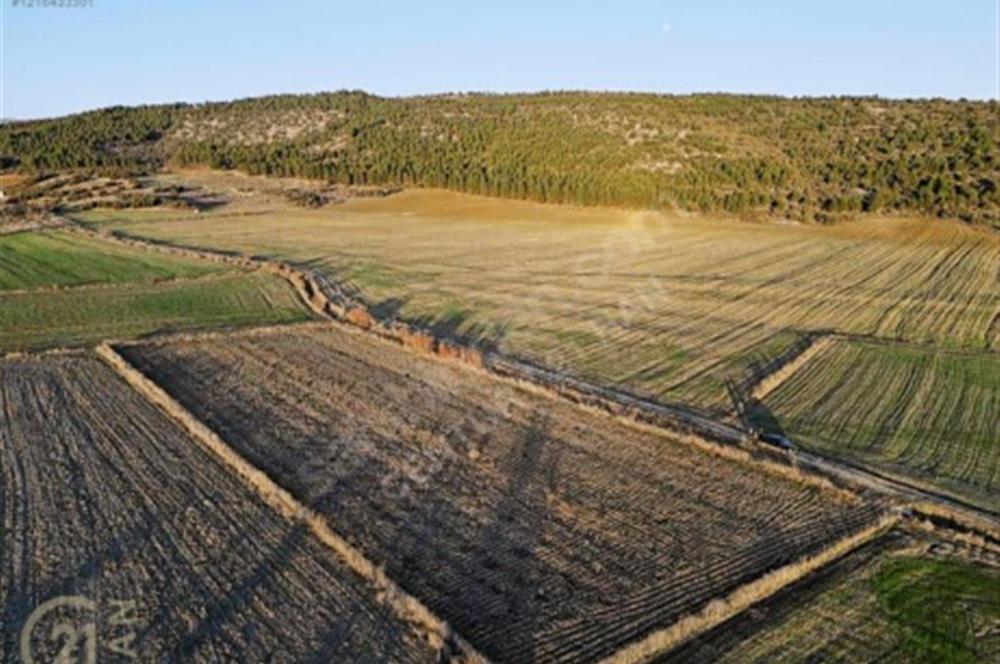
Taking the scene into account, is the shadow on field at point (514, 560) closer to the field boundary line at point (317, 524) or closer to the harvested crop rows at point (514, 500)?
the harvested crop rows at point (514, 500)

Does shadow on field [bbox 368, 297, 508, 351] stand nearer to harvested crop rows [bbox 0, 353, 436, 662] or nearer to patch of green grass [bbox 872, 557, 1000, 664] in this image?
harvested crop rows [bbox 0, 353, 436, 662]

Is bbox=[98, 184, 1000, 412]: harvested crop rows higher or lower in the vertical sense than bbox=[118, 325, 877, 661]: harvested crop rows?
higher

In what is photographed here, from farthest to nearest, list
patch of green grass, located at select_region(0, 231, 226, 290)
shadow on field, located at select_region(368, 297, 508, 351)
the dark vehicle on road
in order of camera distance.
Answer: patch of green grass, located at select_region(0, 231, 226, 290) → shadow on field, located at select_region(368, 297, 508, 351) → the dark vehicle on road

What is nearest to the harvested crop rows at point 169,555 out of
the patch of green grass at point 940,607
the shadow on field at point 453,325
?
the patch of green grass at point 940,607

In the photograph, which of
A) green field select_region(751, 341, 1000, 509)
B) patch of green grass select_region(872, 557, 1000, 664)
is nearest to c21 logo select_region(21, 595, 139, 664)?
patch of green grass select_region(872, 557, 1000, 664)

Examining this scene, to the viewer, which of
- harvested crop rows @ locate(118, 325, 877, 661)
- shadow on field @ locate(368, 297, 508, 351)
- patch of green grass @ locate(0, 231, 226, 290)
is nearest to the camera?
harvested crop rows @ locate(118, 325, 877, 661)

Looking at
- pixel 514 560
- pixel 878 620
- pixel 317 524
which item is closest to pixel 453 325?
pixel 317 524

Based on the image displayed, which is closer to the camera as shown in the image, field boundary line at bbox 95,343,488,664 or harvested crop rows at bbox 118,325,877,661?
field boundary line at bbox 95,343,488,664
